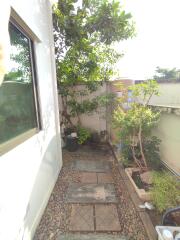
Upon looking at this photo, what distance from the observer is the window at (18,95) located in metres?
1.52

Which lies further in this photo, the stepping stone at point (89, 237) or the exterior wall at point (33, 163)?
the stepping stone at point (89, 237)

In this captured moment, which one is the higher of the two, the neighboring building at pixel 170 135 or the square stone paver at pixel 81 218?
the neighboring building at pixel 170 135

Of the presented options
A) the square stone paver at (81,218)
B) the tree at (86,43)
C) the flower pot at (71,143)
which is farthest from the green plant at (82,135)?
the square stone paver at (81,218)

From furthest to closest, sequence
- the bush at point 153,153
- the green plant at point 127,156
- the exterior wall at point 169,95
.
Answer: the exterior wall at point 169,95 → the green plant at point 127,156 → the bush at point 153,153

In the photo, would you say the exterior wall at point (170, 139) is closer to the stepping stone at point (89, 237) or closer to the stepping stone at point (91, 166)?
the stepping stone at point (91, 166)

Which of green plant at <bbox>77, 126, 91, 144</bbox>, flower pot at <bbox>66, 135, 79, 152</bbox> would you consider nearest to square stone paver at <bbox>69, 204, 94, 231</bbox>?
flower pot at <bbox>66, 135, 79, 152</bbox>

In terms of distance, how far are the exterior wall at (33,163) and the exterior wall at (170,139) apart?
2.21 meters

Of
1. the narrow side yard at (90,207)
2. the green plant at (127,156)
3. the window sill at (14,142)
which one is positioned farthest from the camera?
the green plant at (127,156)

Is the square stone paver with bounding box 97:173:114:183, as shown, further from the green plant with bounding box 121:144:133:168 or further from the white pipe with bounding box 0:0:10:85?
the white pipe with bounding box 0:0:10:85

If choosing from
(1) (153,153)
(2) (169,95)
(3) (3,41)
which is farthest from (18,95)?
(2) (169,95)

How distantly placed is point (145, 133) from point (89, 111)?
230cm

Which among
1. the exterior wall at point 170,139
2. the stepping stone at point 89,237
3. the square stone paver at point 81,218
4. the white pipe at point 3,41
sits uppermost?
the white pipe at point 3,41

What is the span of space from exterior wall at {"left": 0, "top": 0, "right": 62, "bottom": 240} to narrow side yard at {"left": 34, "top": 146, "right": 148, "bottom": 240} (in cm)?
20

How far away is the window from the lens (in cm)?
152
